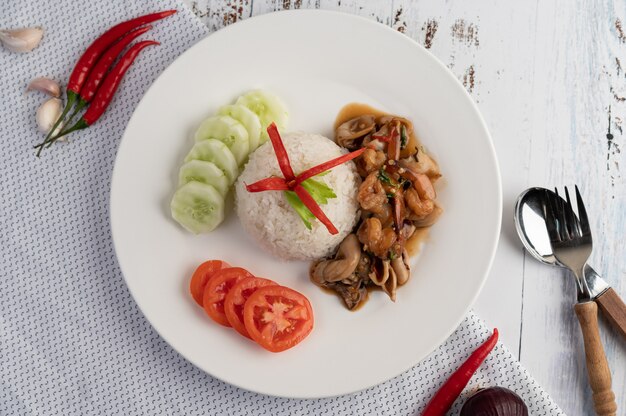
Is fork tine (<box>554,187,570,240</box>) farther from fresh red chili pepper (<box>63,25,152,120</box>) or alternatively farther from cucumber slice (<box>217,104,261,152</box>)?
fresh red chili pepper (<box>63,25,152,120</box>)

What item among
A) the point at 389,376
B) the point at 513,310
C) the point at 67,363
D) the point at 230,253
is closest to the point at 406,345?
the point at 389,376

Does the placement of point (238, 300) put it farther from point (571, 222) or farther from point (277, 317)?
point (571, 222)

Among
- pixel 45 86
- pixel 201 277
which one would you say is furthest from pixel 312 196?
pixel 45 86

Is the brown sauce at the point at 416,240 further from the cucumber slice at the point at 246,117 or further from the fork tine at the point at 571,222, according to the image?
the cucumber slice at the point at 246,117

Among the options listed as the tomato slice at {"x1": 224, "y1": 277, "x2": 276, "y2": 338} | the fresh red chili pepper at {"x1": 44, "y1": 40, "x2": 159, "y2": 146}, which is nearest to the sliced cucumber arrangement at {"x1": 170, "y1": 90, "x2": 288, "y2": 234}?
the tomato slice at {"x1": 224, "y1": 277, "x2": 276, "y2": 338}

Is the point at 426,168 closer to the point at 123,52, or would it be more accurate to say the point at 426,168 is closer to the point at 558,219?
the point at 558,219
